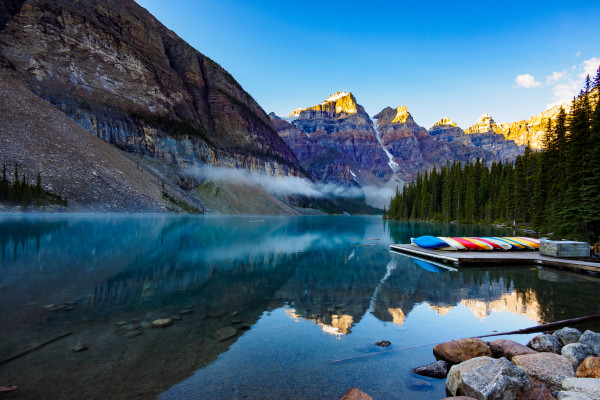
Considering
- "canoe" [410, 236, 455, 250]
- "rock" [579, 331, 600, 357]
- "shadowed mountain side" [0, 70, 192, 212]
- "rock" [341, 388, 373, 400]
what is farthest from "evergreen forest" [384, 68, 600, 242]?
"shadowed mountain side" [0, 70, 192, 212]

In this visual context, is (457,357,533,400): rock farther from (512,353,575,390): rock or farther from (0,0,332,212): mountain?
(0,0,332,212): mountain

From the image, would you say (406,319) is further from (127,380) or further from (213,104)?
(213,104)

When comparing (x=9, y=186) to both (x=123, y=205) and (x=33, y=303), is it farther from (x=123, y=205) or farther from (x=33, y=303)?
(x=33, y=303)

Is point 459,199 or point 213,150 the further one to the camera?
point 213,150

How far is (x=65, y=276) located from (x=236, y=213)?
127m

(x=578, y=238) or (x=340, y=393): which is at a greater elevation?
(x=578, y=238)

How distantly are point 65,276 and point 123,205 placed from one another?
78.7 metres

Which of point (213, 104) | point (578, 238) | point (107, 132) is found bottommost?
point (578, 238)

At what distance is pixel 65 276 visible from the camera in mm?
16016

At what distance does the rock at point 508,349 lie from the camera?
285 inches

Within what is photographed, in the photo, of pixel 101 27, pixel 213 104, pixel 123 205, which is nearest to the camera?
pixel 123 205

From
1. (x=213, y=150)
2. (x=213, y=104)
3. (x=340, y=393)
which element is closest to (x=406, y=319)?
(x=340, y=393)

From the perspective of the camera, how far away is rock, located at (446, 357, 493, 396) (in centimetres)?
599

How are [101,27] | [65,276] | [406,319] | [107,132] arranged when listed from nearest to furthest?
[406,319] → [65,276] → [107,132] → [101,27]
